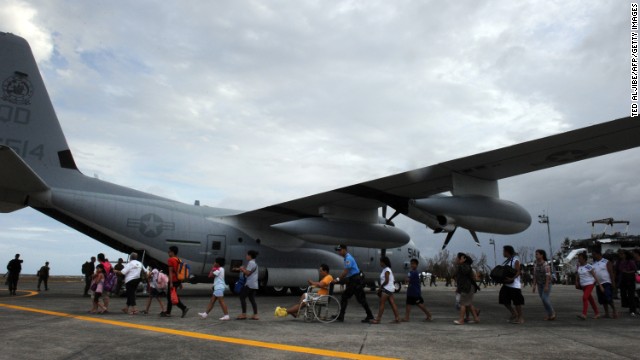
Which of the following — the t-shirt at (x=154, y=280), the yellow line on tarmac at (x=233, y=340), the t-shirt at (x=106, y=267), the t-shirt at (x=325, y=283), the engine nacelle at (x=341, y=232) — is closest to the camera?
the yellow line on tarmac at (x=233, y=340)

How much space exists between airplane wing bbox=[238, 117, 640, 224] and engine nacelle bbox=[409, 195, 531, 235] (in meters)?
0.68

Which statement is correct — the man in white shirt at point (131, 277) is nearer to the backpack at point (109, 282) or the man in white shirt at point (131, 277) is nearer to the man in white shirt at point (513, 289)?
the backpack at point (109, 282)

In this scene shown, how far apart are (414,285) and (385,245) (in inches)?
288

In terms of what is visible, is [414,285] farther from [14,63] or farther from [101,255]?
[14,63]

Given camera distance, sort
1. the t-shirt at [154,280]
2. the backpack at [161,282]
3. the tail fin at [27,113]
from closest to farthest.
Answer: the t-shirt at [154,280] < the backpack at [161,282] < the tail fin at [27,113]

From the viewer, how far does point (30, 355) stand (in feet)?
18.4

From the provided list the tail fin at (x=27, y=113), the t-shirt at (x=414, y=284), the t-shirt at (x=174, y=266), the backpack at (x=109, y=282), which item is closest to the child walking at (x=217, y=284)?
the t-shirt at (x=174, y=266)

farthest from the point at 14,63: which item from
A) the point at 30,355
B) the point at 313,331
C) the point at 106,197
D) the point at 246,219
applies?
the point at 313,331

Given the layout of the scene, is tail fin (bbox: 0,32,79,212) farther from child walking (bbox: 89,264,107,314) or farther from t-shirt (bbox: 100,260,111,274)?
child walking (bbox: 89,264,107,314)

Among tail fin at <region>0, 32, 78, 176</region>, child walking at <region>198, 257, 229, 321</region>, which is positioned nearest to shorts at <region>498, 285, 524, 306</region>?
child walking at <region>198, 257, 229, 321</region>

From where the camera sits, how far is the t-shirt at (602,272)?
11.2m

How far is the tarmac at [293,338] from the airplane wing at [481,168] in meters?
4.44

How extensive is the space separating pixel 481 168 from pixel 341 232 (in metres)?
5.97

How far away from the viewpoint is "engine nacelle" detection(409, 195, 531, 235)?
1320cm
